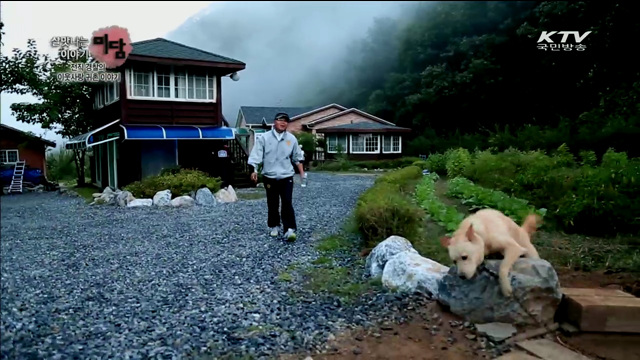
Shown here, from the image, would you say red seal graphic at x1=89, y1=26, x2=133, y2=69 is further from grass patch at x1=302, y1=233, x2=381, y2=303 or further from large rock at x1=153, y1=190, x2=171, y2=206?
large rock at x1=153, y1=190, x2=171, y2=206

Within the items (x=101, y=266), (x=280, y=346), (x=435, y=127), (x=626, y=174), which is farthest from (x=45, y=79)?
(x=626, y=174)

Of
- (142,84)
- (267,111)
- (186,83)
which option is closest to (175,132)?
(142,84)

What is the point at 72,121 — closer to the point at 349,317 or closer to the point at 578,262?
the point at 349,317

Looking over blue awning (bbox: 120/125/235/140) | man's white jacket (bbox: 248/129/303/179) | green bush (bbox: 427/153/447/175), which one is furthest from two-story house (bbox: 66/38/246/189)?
green bush (bbox: 427/153/447/175)

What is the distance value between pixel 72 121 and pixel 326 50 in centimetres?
300

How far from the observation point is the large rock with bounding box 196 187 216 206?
655 cm

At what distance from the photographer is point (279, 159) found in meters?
3.77

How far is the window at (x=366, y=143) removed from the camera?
4.40 meters

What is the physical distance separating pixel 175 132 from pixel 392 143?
3.96 m

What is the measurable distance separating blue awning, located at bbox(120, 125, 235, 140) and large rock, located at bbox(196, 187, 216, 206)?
92 cm

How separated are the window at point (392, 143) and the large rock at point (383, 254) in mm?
1482

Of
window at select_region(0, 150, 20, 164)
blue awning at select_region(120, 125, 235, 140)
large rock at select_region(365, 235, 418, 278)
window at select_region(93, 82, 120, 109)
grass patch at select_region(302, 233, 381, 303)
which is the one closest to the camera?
window at select_region(0, 150, 20, 164)

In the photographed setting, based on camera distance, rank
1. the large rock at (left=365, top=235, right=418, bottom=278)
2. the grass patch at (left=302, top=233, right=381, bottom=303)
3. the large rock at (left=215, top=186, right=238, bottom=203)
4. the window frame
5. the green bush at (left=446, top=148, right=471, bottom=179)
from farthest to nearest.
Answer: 1. the window frame
2. the large rock at (left=215, top=186, right=238, bottom=203)
3. the green bush at (left=446, top=148, right=471, bottom=179)
4. the large rock at (left=365, top=235, right=418, bottom=278)
5. the grass patch at (left=302, top=233, right=381, bottom=303)

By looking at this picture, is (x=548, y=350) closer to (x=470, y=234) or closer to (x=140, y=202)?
(x=470, y=234)
